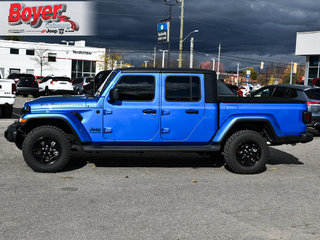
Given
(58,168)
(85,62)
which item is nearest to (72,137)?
(58,168)

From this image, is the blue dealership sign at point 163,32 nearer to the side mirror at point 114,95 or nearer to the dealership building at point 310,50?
the dealership building at point 310,50

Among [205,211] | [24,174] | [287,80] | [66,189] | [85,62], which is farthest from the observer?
[287,80]

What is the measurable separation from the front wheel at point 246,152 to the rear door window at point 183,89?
3.23 feet

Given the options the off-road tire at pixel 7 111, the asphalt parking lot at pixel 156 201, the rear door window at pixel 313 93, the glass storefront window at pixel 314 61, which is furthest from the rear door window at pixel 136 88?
the glass storefront window at pixel 314 61

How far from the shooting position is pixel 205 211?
17.2ft

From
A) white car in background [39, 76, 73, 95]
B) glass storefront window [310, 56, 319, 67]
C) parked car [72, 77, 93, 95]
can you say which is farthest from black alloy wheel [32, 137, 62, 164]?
glass storefront window [310, 56, 319, 67]

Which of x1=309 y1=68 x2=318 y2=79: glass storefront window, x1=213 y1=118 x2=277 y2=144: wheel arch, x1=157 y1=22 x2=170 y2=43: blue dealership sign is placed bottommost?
x1=213 y1=118 x2=277 y2=144: wheel arch

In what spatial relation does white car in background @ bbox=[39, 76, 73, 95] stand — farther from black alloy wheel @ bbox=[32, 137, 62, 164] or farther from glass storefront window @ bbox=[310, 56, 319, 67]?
black alloy wheel @ bbox=[32, 137, 62, 164]

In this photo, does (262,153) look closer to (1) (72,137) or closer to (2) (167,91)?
(2) (167,91)

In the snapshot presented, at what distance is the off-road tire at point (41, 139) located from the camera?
709 cm

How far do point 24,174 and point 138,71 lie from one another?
2.58 meters

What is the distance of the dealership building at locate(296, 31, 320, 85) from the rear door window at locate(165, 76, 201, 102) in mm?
34737

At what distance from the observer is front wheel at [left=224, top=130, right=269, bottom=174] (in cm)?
745

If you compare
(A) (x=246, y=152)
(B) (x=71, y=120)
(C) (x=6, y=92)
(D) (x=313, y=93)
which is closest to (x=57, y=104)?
A: (B) (x=71, y=120)
